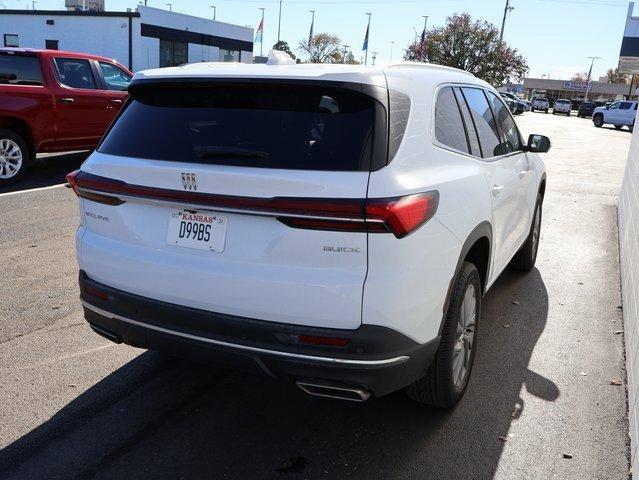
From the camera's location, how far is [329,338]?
2.57 metres

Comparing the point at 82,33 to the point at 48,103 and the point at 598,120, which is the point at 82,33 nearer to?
the point at 48,103

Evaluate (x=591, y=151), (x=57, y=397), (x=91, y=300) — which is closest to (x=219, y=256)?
(x=91, y=300)

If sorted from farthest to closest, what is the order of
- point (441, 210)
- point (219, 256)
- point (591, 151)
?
point (591, 151) → point (441, 210) → point (219, 256)

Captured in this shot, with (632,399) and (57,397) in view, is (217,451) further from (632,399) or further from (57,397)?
(632,399)

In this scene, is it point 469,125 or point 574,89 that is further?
point 574,89

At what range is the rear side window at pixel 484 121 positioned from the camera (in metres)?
3.91

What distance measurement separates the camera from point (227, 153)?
273cm

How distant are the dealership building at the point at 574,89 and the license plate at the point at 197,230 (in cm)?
10948

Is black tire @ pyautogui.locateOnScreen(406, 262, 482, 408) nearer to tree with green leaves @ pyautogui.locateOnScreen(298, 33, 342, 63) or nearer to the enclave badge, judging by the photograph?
the enclave badge

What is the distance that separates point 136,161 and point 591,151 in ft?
67.4

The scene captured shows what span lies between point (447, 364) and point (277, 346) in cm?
99

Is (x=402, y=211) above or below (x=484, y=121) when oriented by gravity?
below

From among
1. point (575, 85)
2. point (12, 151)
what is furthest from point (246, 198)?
point (575, 85)

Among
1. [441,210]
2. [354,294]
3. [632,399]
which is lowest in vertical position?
[632,399]
